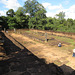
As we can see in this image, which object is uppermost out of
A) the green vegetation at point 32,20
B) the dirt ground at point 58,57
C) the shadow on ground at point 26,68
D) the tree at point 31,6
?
the tree at point 31,6

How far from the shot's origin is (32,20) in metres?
32.2

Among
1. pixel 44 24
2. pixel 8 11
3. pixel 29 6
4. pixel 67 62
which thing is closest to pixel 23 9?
pixel 29 6

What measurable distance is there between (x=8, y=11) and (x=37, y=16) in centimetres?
1485

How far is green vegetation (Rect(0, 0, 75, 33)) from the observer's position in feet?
94.7

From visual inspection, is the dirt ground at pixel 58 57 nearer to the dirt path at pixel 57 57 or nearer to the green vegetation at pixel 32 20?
the dirt path at pixel 57 57

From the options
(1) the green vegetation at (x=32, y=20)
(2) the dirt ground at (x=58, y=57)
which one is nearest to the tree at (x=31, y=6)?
(1) the green vegetation at (x=32, y=20)

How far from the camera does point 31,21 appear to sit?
32.9 meters

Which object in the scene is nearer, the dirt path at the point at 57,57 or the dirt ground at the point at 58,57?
the dirt ground at the point at 58,57

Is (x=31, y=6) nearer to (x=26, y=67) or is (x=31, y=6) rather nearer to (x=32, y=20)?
(x=32, y=20)

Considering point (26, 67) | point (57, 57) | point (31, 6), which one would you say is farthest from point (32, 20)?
point (26, 67)

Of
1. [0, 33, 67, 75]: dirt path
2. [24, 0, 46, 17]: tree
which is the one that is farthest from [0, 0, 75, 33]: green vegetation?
[0, 33, 67, 75]: dirt path

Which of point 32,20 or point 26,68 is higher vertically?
point 32,20

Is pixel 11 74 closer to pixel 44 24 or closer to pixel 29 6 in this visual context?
pixel 44 24

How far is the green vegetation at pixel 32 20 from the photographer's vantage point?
28.9m
